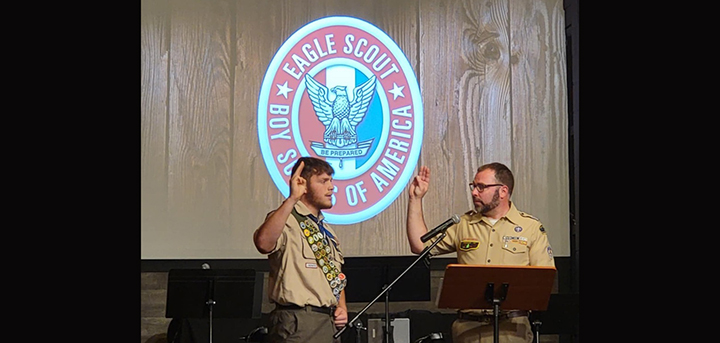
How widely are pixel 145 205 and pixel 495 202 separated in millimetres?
2737

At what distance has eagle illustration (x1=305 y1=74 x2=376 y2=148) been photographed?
20.4ft

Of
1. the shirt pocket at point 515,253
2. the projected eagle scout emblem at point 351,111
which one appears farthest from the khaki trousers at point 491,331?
the projected eagle scout emblem at point 351,111

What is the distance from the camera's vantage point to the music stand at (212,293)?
4.82 metres

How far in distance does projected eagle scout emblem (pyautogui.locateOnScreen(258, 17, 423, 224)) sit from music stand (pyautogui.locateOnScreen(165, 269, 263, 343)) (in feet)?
4.63

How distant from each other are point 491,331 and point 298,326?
98 centimetres

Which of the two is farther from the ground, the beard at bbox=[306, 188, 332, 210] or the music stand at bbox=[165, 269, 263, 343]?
the beard at bbox=[306, 188, 332, 210]

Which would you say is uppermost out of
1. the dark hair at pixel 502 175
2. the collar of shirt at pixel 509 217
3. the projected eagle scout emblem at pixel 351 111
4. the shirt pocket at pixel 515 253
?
the projected eagle scout emblem at pixel 351 111

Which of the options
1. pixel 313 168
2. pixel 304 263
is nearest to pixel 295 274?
pixel 304 263

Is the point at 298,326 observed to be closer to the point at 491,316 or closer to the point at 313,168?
the point at 313,168

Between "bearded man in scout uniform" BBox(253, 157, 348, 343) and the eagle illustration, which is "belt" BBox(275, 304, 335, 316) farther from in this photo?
the eagle illustration

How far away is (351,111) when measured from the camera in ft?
20.4

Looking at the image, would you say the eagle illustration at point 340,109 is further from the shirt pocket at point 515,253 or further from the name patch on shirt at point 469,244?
the shirt pocket at point 515,253

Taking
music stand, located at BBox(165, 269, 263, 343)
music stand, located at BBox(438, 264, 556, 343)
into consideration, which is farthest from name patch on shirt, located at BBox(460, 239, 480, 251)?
music stand, located at BBox(165, 269, 263, 343)
